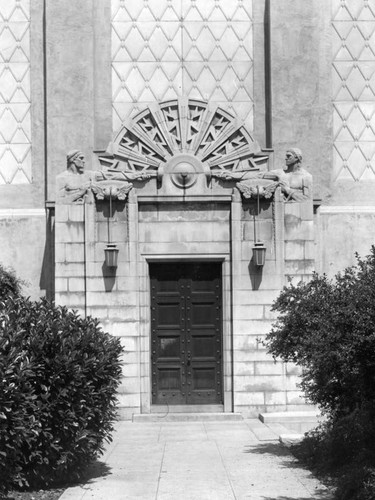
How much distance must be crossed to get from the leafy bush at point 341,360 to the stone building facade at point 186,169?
4773mm

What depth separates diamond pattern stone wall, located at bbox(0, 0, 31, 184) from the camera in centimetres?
2094

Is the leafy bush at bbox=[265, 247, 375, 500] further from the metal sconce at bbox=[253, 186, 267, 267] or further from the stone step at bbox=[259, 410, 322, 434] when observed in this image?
the metal sconce at bbox=[253, 186, 267, 267]

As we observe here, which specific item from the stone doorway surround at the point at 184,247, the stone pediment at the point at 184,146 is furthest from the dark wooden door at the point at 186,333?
the stone pediment at the point at 184,146

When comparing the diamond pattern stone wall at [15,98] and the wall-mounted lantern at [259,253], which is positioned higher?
the diamond pattern stone wall at [15,98]

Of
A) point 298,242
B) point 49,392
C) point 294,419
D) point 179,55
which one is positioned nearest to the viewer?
point 49,392

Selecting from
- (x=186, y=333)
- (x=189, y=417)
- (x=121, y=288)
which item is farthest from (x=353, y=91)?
(x=189, y=417)

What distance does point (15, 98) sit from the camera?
68.9 feet

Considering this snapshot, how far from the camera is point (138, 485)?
12094 millimetres

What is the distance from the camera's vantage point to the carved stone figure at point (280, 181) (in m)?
18.9

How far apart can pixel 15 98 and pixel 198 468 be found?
10994 mm

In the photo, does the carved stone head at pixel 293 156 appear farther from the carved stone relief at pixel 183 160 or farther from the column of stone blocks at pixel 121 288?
the column of stone blocks at pixel 121 288

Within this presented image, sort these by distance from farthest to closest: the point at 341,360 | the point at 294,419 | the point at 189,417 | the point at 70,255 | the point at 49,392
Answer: the point at 70,255 → the point at 189,417 → the point at 294,419 → the point at 49,392 → the point at 341,360

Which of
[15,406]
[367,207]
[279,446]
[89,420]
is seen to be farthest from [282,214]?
[15,406]

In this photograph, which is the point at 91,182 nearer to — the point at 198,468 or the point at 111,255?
the point at 111,255
